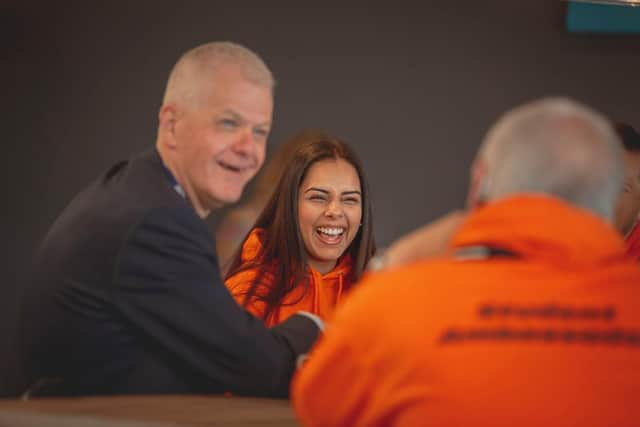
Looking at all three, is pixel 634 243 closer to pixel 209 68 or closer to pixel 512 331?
pixel 209 68

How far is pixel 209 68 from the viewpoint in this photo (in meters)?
2.33

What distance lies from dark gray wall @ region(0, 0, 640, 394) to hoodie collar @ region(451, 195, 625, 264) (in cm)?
399

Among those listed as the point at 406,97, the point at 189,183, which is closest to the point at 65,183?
the point at 406,97

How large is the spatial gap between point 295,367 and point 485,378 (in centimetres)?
80

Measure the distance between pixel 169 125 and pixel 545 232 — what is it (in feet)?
3.59

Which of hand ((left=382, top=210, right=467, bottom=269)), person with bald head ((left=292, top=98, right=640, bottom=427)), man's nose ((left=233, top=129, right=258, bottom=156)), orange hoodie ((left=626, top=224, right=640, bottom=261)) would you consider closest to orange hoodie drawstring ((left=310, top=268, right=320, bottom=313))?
orange hoodie ((left=626, top=224, right=640, bottom=261))

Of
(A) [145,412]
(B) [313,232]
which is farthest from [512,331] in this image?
(B) [313,232]

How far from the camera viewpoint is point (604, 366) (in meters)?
1.53

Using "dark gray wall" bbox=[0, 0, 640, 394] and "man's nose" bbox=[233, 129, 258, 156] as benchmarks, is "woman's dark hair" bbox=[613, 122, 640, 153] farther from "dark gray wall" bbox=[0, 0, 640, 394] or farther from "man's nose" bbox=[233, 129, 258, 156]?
"man's nose" bbox=[233, 129, 258, 156]

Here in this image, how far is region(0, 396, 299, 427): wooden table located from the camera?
1844 millimetres

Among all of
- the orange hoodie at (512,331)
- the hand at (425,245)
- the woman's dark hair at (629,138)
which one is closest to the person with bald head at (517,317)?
the orange hoodie at (512,331)

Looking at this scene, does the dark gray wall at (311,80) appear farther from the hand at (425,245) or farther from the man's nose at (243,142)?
the hand at (425,245)

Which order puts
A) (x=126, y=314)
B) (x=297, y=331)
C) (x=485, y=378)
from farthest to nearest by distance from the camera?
(x=297, y=331), (x=126, y=314), (x=485, y=378)

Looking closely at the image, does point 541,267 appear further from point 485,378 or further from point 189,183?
point 189,183
